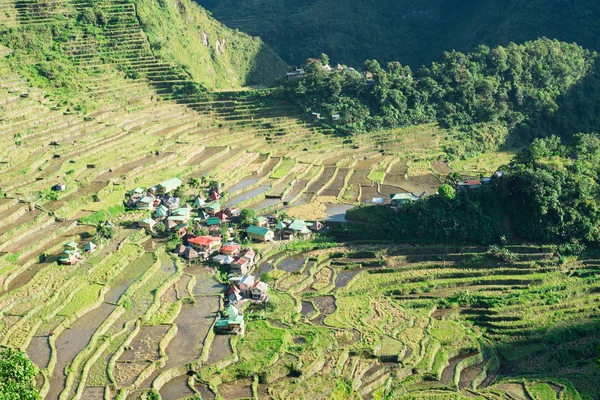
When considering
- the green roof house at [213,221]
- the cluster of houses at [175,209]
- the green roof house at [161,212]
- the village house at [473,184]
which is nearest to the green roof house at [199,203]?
the cluster of houses at [175,209]

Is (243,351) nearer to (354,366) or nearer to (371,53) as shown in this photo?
(354,366)

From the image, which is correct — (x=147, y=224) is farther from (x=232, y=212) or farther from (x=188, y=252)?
(x=232, y=212)

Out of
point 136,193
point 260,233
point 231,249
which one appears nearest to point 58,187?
point 136,193

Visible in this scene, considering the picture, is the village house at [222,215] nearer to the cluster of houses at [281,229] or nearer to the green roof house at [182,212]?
the green roof house at [182,212]

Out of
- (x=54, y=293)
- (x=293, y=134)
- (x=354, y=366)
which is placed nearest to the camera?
(x=354, y=366)

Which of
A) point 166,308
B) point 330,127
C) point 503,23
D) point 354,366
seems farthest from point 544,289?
point 503,23

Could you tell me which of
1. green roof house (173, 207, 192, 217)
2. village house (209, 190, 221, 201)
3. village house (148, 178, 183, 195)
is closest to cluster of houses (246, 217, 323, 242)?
green roof house (173, 207, 192, 217)

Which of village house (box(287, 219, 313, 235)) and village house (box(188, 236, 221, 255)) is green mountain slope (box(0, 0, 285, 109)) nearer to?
village house (box(188, 236, 221, 255))
